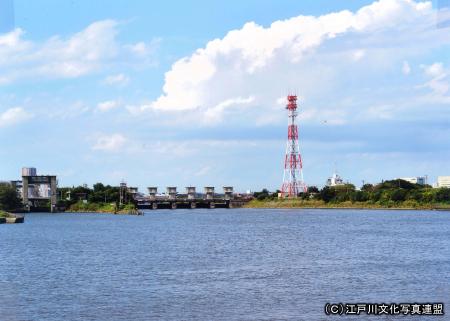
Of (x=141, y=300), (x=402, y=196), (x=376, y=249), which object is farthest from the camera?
(x=402, y=196)

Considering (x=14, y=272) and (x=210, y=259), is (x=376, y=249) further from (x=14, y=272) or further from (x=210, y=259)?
(x=14, y=272)

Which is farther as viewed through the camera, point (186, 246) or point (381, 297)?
point (186, 246)

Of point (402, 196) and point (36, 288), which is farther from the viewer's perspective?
point (402, 196)

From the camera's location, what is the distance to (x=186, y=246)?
234 feet

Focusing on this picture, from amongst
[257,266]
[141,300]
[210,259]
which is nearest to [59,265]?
[210,259]

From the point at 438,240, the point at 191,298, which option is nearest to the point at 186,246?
the point at 438,240

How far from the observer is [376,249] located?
66625 millimetres

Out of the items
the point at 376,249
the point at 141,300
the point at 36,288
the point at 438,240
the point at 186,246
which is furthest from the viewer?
the point at 438,240

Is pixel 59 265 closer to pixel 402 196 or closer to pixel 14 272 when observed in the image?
pixel 14 272

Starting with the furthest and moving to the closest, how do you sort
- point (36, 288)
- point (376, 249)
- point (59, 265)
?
point (376, 249) → point (59, 265) → point (36, 288)

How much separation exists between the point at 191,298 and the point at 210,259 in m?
20.0

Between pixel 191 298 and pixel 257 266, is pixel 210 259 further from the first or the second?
pixel 191 298

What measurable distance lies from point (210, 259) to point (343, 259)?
11.2m

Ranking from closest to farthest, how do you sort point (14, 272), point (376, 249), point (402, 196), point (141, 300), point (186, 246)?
point (141, 300) < point (14, 272) < point (376, 249) < point (186, 246) < point (402, 196)
